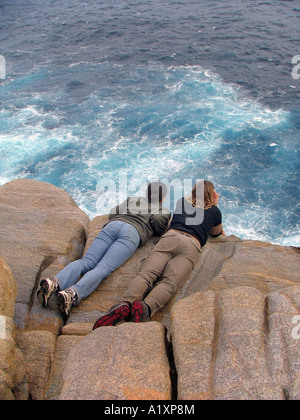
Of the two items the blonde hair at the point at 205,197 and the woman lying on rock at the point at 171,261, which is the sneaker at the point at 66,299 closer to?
the woman lying on rock at the point at 171,261

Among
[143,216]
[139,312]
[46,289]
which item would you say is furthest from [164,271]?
[46,289]

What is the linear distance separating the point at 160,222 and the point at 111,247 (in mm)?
1271

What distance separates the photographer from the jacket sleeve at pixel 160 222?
7.90m

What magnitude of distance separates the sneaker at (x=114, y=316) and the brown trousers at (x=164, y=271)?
348 millimetres

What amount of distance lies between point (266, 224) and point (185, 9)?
32.3 metres

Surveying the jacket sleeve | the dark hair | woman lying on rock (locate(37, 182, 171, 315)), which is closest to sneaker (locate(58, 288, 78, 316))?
woman lying on rock (locate(37, 182, 171, 315))

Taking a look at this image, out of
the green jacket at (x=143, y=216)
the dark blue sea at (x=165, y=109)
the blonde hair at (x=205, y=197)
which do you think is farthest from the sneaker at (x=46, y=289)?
the dark blue sea at (x=165, y=109)

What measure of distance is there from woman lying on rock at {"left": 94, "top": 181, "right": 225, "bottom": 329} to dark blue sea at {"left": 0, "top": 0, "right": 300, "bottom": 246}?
6.01 metres

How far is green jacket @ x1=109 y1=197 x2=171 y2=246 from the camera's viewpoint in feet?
25.3

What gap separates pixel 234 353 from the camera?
448 cm

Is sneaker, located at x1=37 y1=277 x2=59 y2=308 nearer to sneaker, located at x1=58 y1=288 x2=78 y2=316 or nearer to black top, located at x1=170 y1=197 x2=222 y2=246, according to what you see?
sneaker, located at x1=58 y1=288 x2=78 y2=316

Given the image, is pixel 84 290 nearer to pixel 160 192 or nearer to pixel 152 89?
pixel 160 192

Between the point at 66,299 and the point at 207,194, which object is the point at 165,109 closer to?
the point at 207,194
